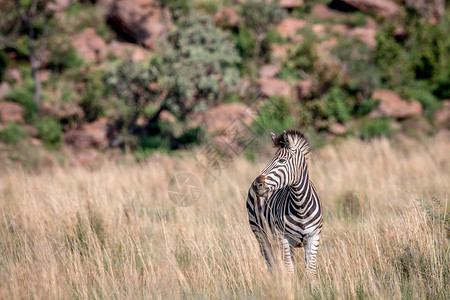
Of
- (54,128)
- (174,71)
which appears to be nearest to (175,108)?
(174,71)

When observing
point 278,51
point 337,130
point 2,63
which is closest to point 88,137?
point 2,63

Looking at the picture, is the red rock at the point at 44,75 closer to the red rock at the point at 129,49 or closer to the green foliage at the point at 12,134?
the red rock at the point at 129,49

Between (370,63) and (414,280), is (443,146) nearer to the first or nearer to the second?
(414,280)

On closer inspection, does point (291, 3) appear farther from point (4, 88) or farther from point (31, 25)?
point (4, 88)

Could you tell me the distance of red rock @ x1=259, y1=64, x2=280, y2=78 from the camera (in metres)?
21.2

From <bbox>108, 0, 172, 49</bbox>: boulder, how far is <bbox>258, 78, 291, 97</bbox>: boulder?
277 inches

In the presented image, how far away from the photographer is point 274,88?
18938 millimetres

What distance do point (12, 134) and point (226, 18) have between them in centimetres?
1306

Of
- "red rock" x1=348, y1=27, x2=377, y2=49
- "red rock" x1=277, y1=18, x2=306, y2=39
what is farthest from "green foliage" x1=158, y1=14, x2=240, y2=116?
"red rock" x1=348, y1=27, x2=377, y2=49

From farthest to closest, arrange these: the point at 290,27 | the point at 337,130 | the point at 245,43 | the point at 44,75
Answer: the point at 290,27
the point at 245,43
the point at 44,75
the point at 337,130

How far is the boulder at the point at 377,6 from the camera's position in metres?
26.8

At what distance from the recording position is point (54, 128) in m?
17.4

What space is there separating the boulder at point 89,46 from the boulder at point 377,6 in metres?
15.5

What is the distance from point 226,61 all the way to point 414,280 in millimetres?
13418
